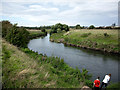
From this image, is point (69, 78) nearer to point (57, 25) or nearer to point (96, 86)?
point (96, 86)

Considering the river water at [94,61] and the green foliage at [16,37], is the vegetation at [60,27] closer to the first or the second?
the river water at [94,61]

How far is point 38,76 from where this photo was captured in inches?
461

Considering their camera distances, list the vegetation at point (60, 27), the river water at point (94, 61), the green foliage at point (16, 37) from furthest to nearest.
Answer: the vegetation at point (60, 27) < the green foliage at point (16, 37) < the river water at point (94, 61)

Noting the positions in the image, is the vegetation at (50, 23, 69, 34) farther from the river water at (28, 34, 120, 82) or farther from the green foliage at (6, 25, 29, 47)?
the green foliage at (6, 25, 29, 47)

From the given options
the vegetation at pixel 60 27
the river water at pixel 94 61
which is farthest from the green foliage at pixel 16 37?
the vegetation at pixel 60 27

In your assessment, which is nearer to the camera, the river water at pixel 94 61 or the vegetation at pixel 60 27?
the river water at pixel 94 61

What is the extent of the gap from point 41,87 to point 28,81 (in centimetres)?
152

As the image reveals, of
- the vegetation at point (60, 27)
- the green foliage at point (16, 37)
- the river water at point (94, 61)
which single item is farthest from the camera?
the vegetation at point (60, 27)

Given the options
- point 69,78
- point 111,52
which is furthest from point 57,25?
point 69,78

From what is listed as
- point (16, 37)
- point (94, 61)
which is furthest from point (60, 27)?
point (94, 61)

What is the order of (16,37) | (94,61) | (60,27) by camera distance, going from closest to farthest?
(94,61) < (16,37) < (60,27)

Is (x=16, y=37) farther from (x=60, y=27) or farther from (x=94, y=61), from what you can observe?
(x=60, y=27)

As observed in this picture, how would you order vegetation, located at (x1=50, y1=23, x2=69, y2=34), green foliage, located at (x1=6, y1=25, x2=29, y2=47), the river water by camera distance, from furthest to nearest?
vegetation, located at (x1=50, y1=23, x2=69, y2=34), green foliage, located at (x1=6, y1=25, x2=29, y2=47), the river water

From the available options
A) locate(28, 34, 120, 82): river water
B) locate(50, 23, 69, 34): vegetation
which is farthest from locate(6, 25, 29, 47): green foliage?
locate(50, 23, 69, 34): vegetation
